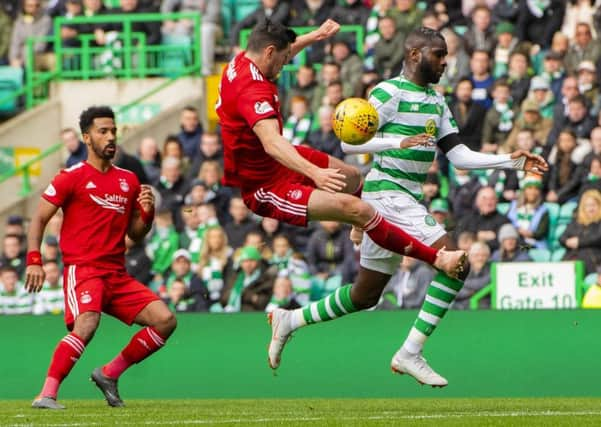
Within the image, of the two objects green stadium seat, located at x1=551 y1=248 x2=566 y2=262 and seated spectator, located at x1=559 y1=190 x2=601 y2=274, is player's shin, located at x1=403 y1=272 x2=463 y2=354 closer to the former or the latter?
Result: seated spectator, located at x1=559 y1=190 x2=601 y2=274

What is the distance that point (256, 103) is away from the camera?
11.6m

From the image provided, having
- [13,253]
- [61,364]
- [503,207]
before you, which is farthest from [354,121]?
[13,253]

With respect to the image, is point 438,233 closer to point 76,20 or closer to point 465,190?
point 465,190

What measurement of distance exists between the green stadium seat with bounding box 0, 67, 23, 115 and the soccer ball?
13618 mm

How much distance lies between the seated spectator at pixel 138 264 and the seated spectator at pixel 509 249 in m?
3.89

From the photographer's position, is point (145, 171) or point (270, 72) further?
point (145, 171)

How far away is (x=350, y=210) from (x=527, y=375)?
3.89 m

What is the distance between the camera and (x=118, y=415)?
11.5m

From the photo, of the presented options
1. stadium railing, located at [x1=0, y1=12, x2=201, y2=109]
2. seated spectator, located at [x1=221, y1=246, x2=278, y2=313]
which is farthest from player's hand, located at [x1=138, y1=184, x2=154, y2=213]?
stadium railing, located at [x1=0, y1=12, x2=201, y2=109]

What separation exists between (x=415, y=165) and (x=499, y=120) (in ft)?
24.5

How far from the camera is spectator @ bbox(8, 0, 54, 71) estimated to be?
24.8m

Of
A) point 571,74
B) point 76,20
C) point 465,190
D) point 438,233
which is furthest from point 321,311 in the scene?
point 76,20

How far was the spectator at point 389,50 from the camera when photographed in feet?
69.0

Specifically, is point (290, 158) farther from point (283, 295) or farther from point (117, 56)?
point (117, 56)
